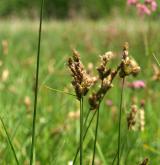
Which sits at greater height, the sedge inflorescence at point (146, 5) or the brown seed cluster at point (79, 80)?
the sedge inflorescence at point (146, 5)

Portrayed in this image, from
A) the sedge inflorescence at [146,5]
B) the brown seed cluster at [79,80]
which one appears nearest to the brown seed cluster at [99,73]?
the brown seed cluster at [79,80]

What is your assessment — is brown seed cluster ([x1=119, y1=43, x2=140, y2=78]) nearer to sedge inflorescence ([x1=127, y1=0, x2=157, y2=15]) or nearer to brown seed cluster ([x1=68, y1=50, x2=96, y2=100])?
brown seed cluster ([x1=68, y1=50, x2=96, y2=100])

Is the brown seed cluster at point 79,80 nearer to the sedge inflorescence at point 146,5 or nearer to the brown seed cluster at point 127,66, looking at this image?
the brown seed cluster at point 127,66

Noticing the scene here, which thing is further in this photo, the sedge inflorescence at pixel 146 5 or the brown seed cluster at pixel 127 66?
the sedge inflorescence at pixel 146 5

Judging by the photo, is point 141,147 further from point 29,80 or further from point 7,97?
point 29,80

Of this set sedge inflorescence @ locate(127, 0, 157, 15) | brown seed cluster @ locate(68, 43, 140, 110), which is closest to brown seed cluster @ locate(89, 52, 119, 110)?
brown seed cluster @ locate(68, 43, 140, 110)

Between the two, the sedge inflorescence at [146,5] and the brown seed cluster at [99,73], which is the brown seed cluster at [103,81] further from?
the sedge inflorescence at [146,5]

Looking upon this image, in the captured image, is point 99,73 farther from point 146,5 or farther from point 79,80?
point 146,5

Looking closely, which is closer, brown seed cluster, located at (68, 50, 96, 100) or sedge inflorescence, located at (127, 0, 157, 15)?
brown seed cluster, located at (68, 50, 96, 100)

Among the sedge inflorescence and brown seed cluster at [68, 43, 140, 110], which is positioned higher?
the sedge inflorescence

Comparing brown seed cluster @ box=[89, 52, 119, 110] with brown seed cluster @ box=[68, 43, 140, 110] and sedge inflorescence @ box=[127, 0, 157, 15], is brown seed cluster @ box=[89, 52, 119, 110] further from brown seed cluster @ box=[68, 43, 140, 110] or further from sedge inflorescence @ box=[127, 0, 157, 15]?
sedge inflorescence @ box=[127, 0, 157, 15]

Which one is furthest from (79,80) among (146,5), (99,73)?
(146,5)
